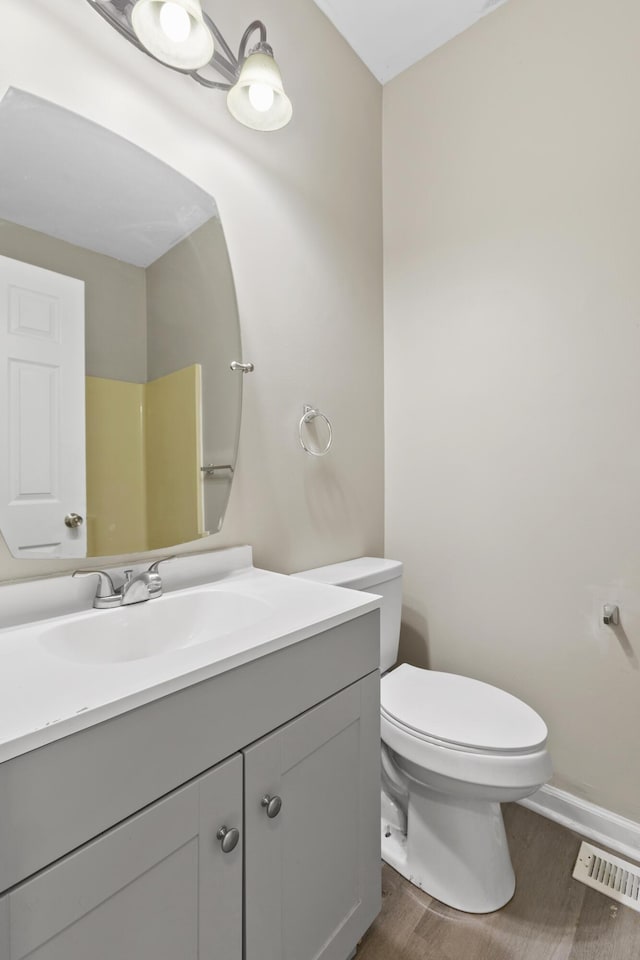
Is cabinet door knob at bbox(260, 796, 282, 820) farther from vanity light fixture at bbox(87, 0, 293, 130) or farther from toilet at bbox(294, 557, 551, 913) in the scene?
vanity light fixture at bbox(87, 0, 293, 130)

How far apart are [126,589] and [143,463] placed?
28cm

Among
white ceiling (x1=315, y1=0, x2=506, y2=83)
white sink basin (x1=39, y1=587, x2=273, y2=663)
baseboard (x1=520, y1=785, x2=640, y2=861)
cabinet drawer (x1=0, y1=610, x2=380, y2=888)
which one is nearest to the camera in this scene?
cabinet drawer (x1=0, y1=610, x2=380, y2=888)

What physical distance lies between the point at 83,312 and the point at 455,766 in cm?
133

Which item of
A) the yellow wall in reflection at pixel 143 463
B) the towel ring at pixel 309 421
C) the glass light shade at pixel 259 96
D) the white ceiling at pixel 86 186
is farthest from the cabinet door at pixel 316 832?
the glass light shade at pixel 259 96

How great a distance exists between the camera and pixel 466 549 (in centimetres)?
165

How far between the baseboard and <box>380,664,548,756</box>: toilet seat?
0.45 m

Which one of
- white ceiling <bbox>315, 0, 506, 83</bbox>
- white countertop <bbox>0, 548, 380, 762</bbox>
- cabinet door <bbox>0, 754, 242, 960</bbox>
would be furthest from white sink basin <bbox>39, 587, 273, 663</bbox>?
white ceiling <bbox>315, 0, 506, 83</bbox>

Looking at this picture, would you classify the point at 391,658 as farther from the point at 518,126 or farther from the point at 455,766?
the point at 518,126

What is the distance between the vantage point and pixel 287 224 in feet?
4.76

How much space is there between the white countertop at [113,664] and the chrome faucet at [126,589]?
0.07ft

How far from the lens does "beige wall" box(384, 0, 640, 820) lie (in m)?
1.34

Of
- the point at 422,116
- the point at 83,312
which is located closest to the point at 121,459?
the point at 83,312

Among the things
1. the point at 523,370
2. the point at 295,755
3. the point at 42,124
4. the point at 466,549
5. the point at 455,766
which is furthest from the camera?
the point at 466,549

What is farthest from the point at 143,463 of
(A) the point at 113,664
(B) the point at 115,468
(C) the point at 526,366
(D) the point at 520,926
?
(D) the point at 520,926
